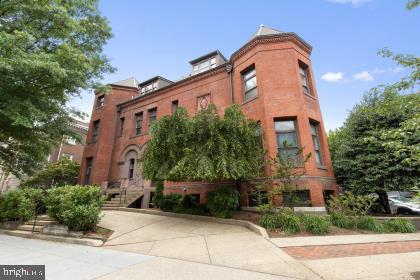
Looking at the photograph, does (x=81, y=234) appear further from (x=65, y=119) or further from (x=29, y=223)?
(x=65, y=119)

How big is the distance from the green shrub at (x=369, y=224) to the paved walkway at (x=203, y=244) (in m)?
4.24

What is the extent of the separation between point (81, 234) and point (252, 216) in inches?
272

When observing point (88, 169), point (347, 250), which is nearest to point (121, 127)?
point (88, 169)

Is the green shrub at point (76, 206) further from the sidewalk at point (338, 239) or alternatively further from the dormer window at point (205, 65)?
the dormer window at point (205, 65)

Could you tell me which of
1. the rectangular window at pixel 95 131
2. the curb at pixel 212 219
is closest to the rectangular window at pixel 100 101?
the rectangular window at pixel 95 131

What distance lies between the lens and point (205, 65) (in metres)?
18.3

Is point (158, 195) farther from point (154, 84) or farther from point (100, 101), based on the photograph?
point (100, 101)

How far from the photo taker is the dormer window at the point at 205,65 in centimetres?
1798

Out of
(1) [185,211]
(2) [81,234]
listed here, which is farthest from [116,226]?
(1) [185,211]

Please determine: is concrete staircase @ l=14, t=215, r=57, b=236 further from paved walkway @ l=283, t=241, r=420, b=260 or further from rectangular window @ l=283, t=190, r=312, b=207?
rectangular window @ l=283, t=190, r=312, b=207

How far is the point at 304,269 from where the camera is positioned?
452 centimetres

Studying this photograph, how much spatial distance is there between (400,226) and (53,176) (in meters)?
25.9

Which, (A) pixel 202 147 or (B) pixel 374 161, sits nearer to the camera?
(A) pixel 202 147

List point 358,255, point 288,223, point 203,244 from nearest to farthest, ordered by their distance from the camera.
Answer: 1. point 358,255
2. point 203,244
3. point 288,223
